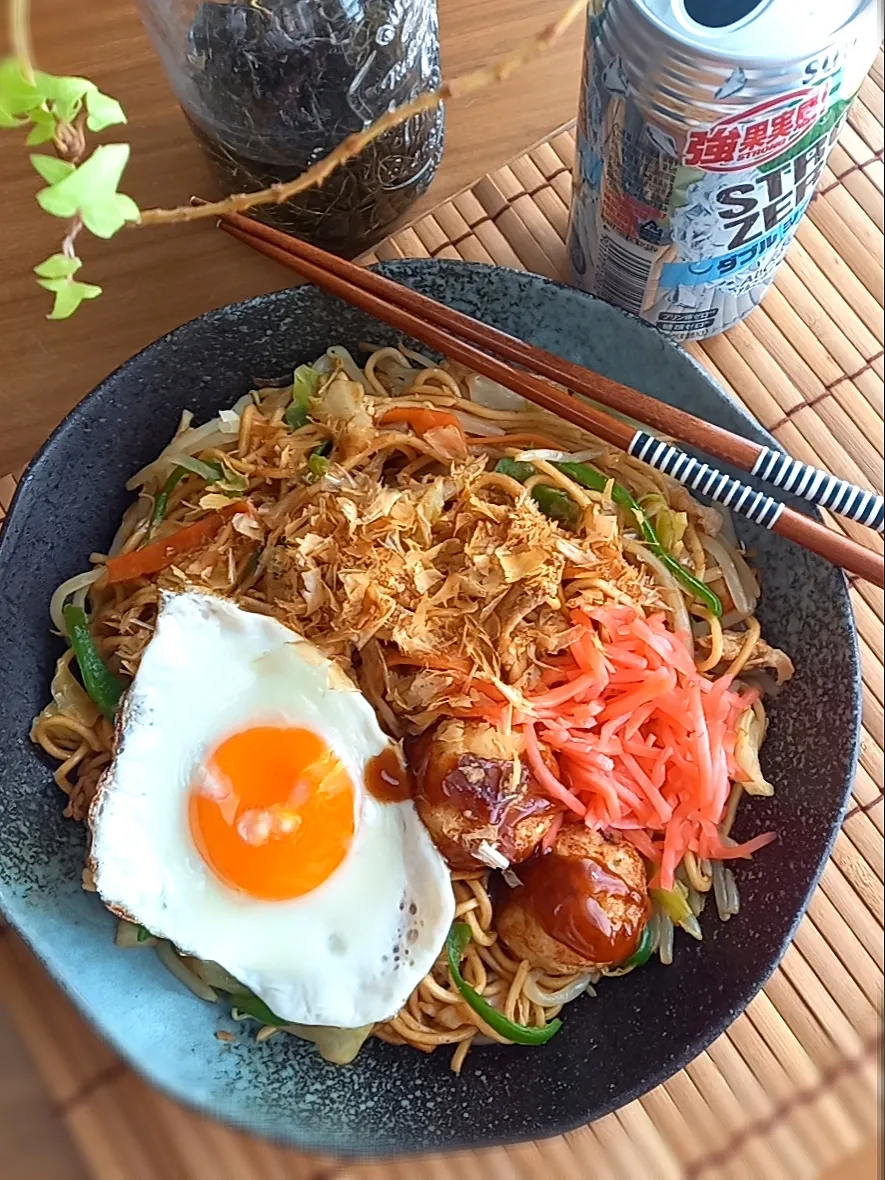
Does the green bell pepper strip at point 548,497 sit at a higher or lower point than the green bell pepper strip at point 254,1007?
higher

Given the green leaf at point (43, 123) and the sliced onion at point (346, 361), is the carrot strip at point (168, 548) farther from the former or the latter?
the green leaf at point (43, 123)

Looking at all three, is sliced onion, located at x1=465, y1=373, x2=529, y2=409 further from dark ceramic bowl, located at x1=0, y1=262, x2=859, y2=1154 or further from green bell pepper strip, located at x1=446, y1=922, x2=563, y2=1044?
green bell pepper strip, located at x1=446, y1=922, x2=563, y2=1044

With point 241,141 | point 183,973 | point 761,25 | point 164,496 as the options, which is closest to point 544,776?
point 183,973

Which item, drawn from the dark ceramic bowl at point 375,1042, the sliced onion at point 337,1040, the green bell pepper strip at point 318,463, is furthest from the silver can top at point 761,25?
the sliced onion at point 337,1040

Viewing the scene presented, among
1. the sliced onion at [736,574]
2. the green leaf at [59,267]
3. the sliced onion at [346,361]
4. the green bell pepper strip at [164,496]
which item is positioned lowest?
the green bell pepper strip at [164,496]

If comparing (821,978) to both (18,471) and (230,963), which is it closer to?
(230,963)

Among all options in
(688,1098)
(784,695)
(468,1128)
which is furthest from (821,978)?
(468,1128)

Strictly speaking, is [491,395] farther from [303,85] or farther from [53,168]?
[53,168]
